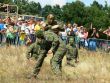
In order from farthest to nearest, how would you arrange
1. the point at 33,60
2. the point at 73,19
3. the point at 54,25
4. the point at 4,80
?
the point at 73,19 → the point at 33,60 → the point at 54,25 → the point at 4,80

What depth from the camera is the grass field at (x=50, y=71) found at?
16641 millimetres

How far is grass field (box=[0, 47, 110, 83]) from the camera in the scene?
16.6 m

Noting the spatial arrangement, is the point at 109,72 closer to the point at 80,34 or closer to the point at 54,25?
the point at 54,25

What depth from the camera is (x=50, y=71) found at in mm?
19344

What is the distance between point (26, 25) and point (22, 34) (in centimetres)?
51

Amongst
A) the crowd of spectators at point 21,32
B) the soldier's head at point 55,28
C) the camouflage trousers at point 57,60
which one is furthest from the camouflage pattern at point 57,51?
the crowd of spectators at point 21,32

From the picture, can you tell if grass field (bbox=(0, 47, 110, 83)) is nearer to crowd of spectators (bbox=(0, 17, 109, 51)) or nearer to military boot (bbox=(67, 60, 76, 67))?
military boot (bbox=(67, 60, 76, 67))

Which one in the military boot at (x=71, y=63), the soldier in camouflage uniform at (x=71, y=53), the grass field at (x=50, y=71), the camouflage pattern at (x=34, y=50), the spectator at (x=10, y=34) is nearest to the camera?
the grass field at (x=50, y=71)

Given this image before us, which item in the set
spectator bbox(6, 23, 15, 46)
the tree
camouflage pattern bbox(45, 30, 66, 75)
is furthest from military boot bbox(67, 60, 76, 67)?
the tree

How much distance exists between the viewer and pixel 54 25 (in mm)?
17359

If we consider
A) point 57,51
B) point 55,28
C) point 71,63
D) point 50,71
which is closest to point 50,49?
point 57,51

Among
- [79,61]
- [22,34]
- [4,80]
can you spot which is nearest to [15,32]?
[22,34]

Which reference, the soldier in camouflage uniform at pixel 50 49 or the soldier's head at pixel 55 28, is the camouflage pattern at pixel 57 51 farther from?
the soldier's head at pixel 55 28

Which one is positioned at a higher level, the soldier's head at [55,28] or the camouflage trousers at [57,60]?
the soldier's head at [55,28]
